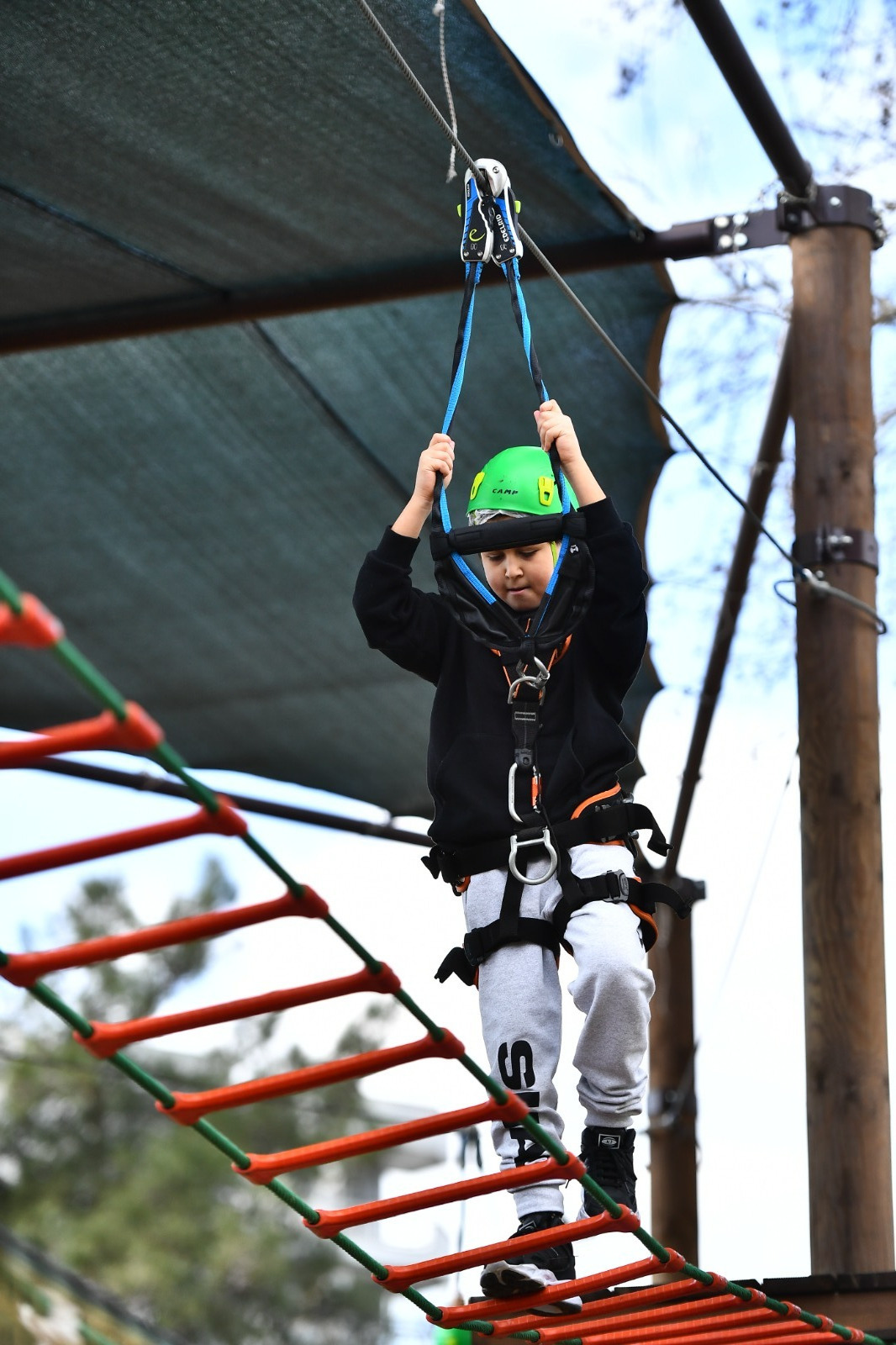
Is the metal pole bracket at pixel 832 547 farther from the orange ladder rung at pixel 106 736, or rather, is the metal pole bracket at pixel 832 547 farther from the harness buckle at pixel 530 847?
the orange ladder rung at pixel 106 736

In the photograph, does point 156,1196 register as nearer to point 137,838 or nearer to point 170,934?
point 170,934

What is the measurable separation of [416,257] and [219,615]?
159 centimetres

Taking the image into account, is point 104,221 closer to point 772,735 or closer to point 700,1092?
point 772,735

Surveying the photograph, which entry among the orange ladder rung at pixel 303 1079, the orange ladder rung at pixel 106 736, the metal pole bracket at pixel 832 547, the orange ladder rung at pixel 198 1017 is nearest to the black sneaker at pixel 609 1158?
the orange ladder rung at pixel 303 1079

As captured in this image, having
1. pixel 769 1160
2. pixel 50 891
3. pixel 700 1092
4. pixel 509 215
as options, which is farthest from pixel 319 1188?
pixel 509 215

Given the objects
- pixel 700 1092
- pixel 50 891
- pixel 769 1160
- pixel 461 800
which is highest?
pixel 50 891

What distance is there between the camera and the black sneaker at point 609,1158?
271 cm

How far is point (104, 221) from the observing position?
398 cm

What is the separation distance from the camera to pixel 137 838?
1855 millimetres

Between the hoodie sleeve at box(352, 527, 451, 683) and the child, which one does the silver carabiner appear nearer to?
the child

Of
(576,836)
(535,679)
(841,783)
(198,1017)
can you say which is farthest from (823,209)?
(198,1017)

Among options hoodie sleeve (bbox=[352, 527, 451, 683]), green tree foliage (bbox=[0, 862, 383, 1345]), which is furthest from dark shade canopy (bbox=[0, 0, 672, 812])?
green tree foliage (bbox=[0, 862, 383, 1345])

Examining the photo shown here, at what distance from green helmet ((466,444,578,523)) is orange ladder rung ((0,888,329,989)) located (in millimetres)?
950

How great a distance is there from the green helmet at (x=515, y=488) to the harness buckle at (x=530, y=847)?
1.63ft
